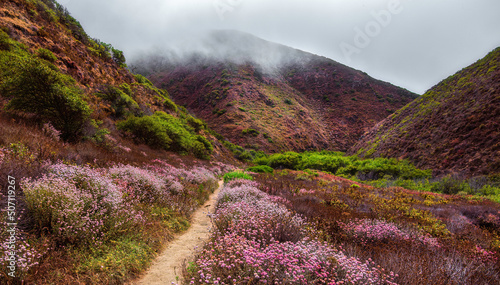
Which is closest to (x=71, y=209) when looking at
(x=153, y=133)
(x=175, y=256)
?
(x=175, y=256)

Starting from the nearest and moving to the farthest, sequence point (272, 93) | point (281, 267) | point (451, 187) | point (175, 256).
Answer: point (281, 267), point (175, 256), point (451, 187), point (272, 93)

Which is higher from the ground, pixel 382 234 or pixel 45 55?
pixel 45 55

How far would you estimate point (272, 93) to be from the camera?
6353cm

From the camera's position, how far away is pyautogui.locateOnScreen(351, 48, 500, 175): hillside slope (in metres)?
19.5

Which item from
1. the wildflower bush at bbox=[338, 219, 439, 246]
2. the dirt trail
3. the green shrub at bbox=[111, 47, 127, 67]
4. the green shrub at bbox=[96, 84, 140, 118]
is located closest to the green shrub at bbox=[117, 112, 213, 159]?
the green shrub at bbox=[96, 84, 140, 118]

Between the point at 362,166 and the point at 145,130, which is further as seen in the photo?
the point at 362,166

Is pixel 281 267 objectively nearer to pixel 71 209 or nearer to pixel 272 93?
pixel 71 209

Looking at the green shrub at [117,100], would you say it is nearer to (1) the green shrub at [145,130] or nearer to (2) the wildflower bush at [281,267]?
(1) the green shrub at [145,130]

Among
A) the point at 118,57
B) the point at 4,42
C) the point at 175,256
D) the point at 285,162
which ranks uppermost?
the point at 118,57

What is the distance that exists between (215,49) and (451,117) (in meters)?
84.7

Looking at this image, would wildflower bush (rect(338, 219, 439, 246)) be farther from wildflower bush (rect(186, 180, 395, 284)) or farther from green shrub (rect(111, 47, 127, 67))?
green shrub (rect(111, 47, 127, 67))

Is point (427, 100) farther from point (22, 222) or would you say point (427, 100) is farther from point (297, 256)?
point (22, 222)

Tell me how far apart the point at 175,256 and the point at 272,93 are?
205 ft

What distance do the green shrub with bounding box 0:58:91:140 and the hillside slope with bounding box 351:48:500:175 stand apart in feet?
93.9
